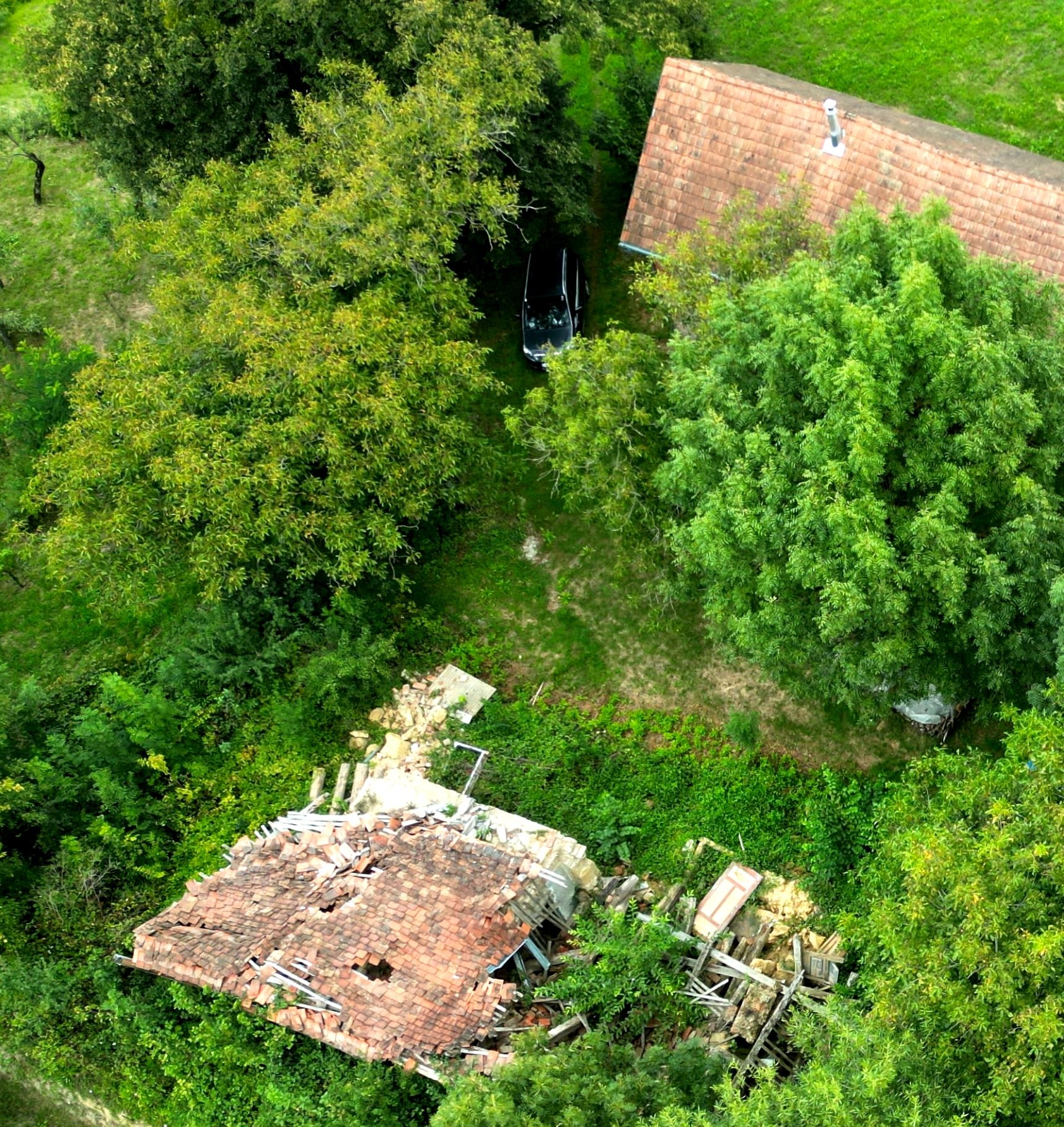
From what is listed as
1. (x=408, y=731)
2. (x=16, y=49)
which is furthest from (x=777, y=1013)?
(x=16, y=49)

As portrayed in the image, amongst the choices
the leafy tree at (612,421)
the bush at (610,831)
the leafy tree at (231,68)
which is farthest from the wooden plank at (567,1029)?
the leafy tree at (231,68)

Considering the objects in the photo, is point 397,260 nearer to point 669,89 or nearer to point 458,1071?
point 669,89

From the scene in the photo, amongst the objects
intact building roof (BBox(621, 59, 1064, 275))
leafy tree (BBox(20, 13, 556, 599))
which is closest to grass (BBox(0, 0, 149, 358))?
leafy tree (BBox(20, 13, 556, 599))

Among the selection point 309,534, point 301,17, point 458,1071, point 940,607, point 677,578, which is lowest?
point 458,1071

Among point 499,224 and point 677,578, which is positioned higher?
point 499,224

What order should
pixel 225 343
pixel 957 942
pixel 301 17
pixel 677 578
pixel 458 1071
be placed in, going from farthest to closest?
pixel 301 17, pixel 225 343, pixel 677 578, pixel 458 1071, pixel 957 942

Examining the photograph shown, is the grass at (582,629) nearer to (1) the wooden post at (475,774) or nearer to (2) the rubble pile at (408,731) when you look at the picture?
(2) the rubble pile at (408,731)

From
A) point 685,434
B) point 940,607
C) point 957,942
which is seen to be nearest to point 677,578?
point 685,434
